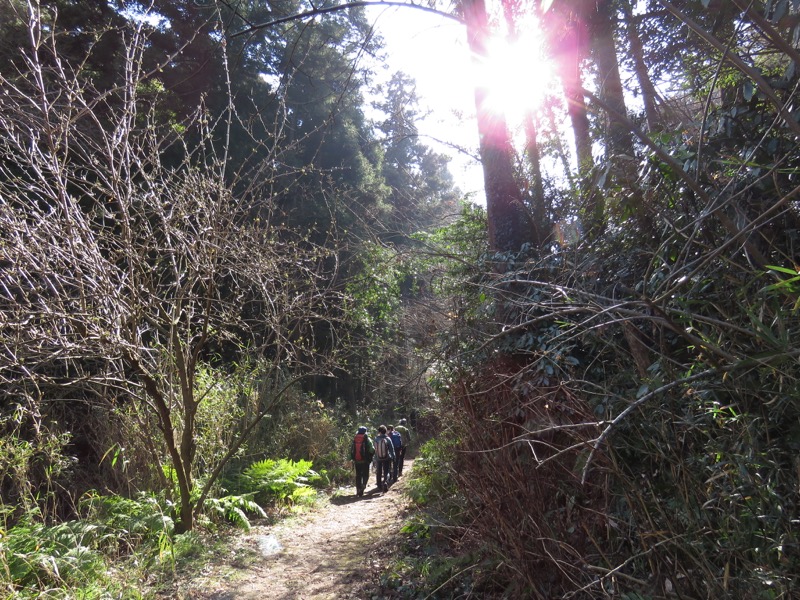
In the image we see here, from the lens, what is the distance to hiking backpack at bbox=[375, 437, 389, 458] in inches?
452

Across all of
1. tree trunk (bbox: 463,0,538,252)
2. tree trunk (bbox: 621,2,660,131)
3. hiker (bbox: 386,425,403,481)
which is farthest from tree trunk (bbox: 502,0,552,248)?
hiker (bbox: 386,425,403,481)

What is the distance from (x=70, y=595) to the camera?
4.07 meters

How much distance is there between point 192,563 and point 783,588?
17.6 ft

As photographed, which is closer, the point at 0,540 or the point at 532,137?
the point at 0,540

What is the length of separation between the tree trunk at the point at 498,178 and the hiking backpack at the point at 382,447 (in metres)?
6.21

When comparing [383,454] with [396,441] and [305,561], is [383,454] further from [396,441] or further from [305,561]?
[305,561]

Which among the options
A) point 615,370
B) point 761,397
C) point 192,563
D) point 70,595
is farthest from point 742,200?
point 192,563

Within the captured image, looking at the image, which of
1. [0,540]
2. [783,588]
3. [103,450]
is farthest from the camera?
[103,450]

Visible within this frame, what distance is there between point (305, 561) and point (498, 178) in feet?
17.5

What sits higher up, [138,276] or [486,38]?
[486,38]

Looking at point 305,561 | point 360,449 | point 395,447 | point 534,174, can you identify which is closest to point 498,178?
point 534,174

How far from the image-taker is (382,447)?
37.8ft

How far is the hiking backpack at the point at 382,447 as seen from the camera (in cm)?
1148

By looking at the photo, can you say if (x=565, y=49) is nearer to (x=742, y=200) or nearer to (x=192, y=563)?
(x=742, y=200)
